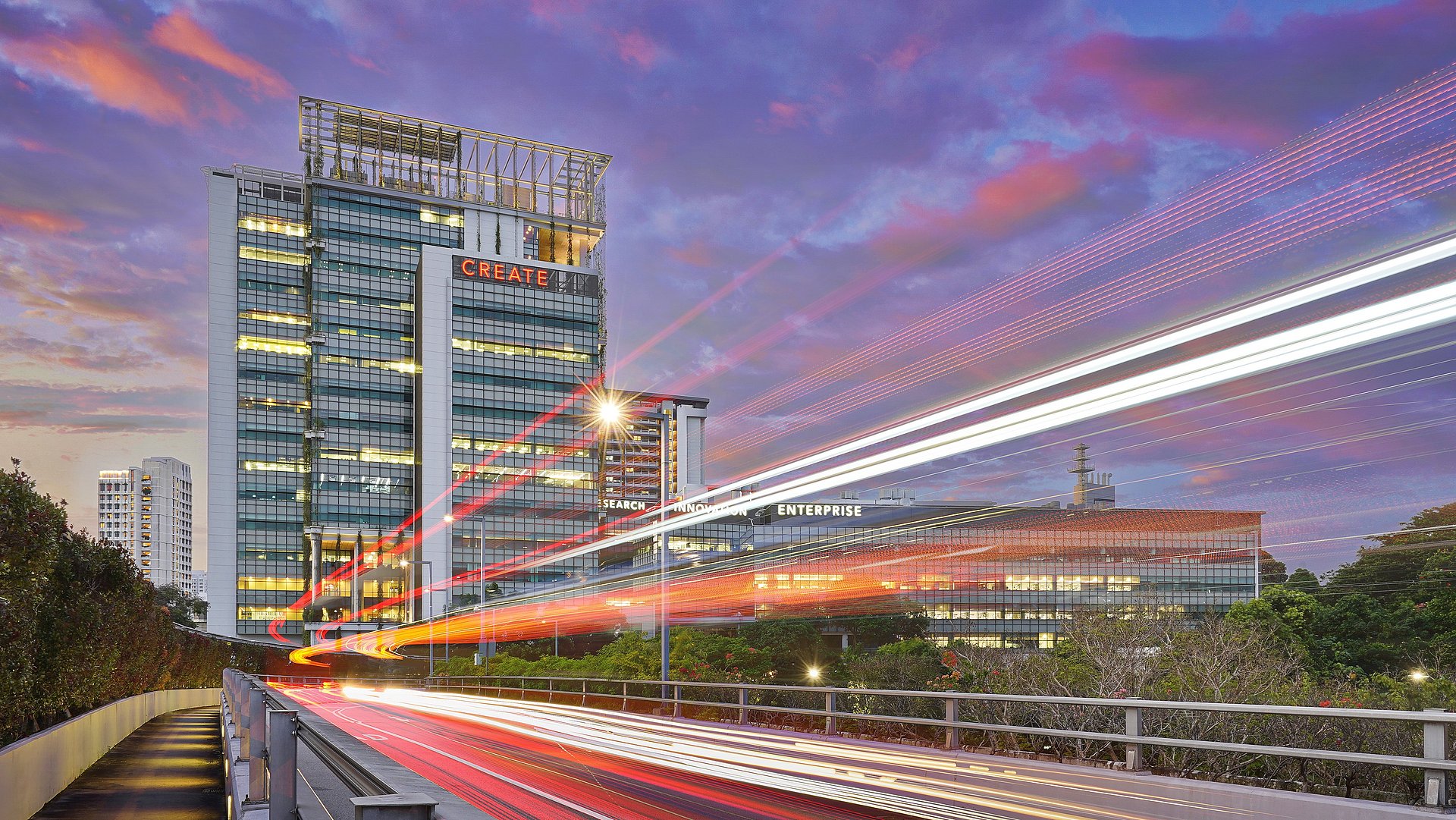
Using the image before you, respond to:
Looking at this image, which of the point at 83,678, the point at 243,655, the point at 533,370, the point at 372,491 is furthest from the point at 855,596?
the point at 83,678

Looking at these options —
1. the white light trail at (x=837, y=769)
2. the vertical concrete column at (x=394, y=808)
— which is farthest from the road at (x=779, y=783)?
the vertical concrete column at (x=394, y=808)

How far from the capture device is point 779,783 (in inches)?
595

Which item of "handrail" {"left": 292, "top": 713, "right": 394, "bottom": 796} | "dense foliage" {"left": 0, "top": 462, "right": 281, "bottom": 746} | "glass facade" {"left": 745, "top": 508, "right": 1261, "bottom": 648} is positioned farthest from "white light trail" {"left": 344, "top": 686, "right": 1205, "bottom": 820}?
"glass facade" {"left": 745, "top": 508, "right": 1261, "bottom": 648}

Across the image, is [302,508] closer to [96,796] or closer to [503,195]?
[503,195]

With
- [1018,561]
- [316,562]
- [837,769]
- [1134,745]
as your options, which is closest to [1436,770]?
[1134,745]

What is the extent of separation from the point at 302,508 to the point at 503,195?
52.4 m

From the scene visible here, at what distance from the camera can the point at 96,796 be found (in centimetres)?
1602

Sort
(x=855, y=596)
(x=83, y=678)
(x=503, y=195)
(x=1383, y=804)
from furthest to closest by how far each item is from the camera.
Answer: (x=855, y=596) → (x=503, y=195) → (x=83, y=678) → (x=1383, y=804)

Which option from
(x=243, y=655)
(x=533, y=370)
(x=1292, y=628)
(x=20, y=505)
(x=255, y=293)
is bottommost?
(x=243, y=655)

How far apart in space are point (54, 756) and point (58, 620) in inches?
207

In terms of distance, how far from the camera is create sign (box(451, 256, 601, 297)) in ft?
465

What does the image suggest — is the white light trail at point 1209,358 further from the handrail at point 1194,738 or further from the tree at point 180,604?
the tree at point 180,604

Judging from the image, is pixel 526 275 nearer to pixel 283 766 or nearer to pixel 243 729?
pixel 243 729

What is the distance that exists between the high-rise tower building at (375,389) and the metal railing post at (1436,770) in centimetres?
12909
